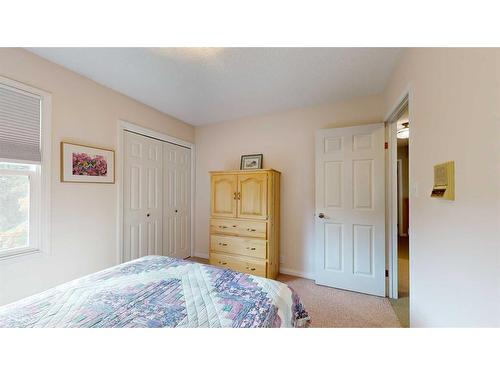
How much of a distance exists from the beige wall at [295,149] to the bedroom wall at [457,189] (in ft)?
3.58

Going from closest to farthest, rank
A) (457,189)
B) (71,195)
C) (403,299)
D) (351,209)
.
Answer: (457,189)
(71,195)
(403,299)
(351,209)

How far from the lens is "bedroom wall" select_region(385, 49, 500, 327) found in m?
0.71

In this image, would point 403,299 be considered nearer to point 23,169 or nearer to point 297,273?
point 297,273

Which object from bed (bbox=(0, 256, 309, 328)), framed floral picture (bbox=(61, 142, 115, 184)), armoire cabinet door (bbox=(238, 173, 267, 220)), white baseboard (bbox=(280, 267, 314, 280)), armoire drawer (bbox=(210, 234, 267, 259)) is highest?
framed floral picture (bbox=(61, 142, 115, 184))

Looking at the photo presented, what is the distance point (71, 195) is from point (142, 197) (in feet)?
2.55

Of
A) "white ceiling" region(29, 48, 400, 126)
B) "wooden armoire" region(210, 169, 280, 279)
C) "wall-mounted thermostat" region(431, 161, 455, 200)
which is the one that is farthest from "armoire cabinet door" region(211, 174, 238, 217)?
"wall-mounted thermostat" region(431, 161, 455, 200)

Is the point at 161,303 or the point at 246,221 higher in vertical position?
the point at 246,221

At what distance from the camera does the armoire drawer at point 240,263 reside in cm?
250

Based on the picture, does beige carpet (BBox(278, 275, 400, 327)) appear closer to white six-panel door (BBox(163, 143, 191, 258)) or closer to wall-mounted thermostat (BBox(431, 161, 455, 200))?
wall-mounted thermostat (BBox(431, 161, 455, 200))

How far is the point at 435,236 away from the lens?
1096mm

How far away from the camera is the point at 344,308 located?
1955 mm

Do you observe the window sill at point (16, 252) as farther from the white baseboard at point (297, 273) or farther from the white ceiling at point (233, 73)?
the white baseboard at point (297, 273)

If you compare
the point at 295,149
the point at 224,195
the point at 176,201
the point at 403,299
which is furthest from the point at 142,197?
the point at 403,299
